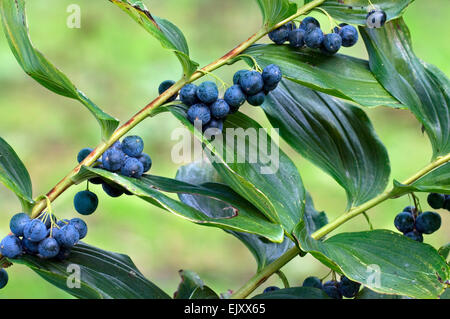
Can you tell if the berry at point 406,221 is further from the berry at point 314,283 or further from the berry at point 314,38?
the berry at point 314,38

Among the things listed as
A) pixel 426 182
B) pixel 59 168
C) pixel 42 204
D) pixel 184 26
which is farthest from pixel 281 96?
pixel 184 26

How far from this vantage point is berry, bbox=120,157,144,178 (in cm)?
73

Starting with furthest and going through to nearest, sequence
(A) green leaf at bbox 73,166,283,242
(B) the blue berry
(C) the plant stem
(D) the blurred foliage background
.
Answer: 1. (D) the blurred foliage background
2. (C) the plant stem
3. (B) the blue berry
4. (A) green leaf at bbox 73,166,283,242

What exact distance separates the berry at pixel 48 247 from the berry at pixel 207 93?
259 mm

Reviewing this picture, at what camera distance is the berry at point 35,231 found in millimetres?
667

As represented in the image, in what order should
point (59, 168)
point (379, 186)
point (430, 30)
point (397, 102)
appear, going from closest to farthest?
point (397, 102)
point (379, 186)
point (59, 168)
point (430, 30)

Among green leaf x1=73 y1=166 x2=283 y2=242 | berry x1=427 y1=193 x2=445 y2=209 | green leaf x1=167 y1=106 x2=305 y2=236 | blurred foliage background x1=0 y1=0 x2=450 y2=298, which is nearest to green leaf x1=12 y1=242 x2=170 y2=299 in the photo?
green leaf x1=73 y1=166 x2=283 y2=242

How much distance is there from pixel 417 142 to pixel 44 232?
7.73ft

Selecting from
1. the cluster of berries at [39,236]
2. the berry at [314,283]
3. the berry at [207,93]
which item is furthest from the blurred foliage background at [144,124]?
the berry at [207,93]

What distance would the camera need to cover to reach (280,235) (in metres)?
0.66

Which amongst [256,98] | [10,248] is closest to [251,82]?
[256,98]

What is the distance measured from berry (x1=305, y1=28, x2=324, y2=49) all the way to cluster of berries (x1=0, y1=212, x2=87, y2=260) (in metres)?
0.41

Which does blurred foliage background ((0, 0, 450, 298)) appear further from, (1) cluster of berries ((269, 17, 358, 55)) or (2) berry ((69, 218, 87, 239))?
(1) cluster of berries ((269, 17, 358, 55))
